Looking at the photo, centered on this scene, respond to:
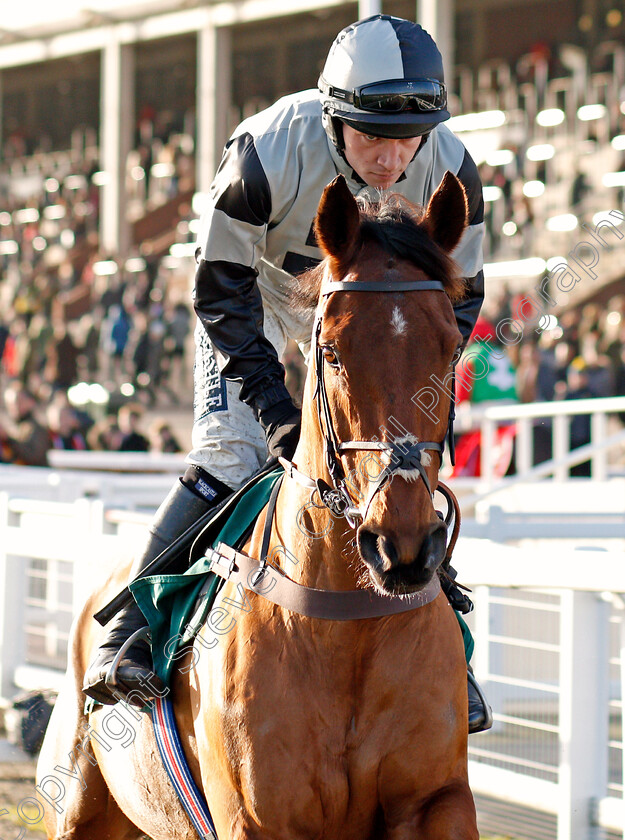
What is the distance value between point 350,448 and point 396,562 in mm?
314

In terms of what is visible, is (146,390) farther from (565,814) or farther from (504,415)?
(565,814)

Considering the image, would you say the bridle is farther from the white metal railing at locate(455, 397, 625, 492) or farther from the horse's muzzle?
the white metal railing at locate(455, 397, 625, 492)

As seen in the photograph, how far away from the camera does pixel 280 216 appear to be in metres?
3.52

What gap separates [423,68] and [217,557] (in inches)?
57.1

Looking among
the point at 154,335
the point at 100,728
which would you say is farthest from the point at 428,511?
the point at 154,335

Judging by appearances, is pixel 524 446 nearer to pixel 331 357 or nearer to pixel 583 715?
pixel 583 715

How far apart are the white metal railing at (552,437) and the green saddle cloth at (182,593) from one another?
581 cm

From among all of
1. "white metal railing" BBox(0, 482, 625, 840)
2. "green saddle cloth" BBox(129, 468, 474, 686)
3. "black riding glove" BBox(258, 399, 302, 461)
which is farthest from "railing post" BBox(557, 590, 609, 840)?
"black riding glove" BBox(258, 399, 302, 461)

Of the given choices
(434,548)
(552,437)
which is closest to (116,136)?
(552,437)

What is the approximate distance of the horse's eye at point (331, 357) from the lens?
259 cm

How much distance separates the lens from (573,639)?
4395mm

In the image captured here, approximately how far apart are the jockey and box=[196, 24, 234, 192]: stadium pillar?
2122 centimetres

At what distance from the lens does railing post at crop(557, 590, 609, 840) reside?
432 cm

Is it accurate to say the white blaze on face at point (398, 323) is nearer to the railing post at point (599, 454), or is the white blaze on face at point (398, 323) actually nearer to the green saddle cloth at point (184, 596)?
the green saddle cloth at point (184, 596)
